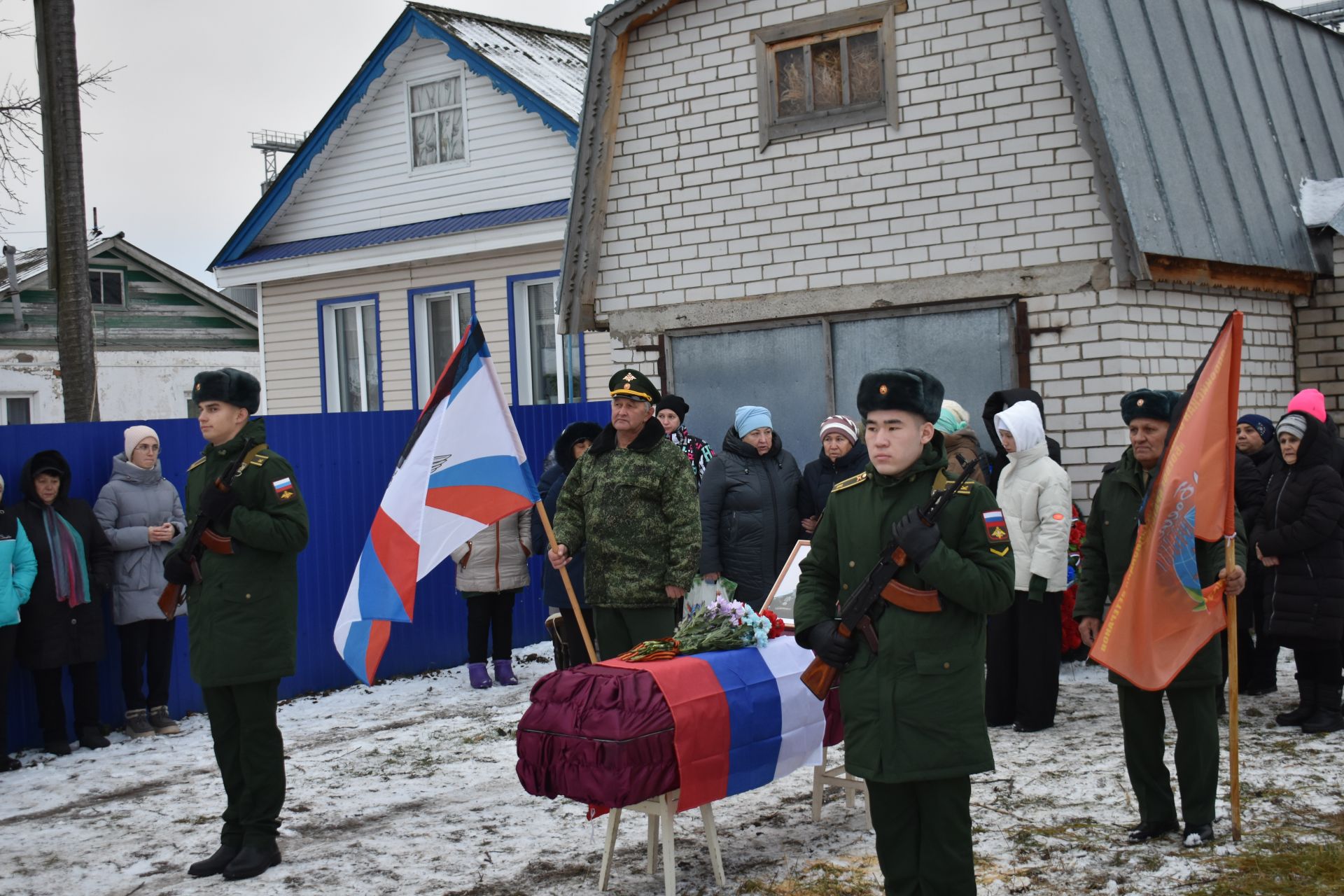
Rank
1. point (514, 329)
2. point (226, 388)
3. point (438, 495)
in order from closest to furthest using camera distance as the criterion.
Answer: point (226, 388)
point (438, 495)
point (514, 329)

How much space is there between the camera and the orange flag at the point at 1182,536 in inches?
205

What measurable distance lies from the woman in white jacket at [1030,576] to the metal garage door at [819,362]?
2180mm

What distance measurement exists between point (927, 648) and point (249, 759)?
299 cm

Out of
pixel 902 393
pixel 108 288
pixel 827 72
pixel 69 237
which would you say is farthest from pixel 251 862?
pixel 108 288

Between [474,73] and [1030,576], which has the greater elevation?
[474,73]

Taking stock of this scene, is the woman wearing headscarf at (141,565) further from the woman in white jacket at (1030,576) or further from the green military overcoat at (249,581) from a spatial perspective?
the woman in white jacket at (1030,576)

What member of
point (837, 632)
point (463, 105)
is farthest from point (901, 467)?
point (463, 105)

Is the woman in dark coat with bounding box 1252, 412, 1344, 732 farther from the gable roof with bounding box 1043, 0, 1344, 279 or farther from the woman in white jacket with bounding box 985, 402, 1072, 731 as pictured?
the gable roof with bounding box 1043, 0, 1344, 279

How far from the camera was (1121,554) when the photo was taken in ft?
18.6

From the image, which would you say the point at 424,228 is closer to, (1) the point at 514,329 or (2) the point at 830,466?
(1) the point at 514,329

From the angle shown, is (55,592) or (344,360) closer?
(55,592)

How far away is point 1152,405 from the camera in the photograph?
565 centimetres

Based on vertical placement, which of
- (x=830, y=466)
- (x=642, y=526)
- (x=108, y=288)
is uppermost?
(x=108, y=288)

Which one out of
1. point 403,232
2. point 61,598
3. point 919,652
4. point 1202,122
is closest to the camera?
point 919,652
